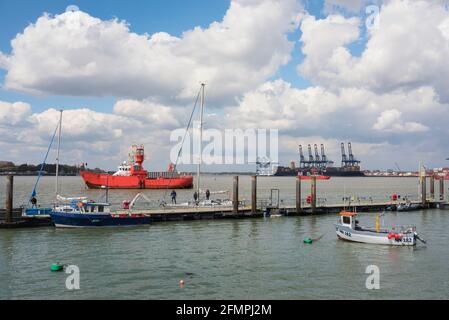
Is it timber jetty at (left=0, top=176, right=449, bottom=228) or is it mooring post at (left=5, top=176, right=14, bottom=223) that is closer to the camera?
mooring post at (left=5, top=176, right=14, bottom=223)

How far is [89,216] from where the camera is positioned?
39500 millimetres

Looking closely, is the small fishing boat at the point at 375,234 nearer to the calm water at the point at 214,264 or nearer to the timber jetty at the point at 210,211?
the calm water at the point at 214,264

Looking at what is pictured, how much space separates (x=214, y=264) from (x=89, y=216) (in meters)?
18.0

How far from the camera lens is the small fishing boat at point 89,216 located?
3872 centimetres

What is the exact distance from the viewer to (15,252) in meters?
28.9

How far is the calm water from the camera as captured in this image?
20.8 m

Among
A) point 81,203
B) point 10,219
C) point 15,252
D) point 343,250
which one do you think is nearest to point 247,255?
point 343,250

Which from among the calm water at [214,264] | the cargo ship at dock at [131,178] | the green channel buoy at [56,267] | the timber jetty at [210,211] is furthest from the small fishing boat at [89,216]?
the cargo ship at dock at [131,178]

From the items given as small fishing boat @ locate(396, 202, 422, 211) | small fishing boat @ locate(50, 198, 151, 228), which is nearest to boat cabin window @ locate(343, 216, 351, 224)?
small fishing boat @ locate(50, 198, 151, 228)

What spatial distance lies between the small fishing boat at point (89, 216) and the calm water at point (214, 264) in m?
1.15

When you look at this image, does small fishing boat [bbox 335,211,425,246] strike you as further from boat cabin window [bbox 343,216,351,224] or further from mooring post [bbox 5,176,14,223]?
mooring post [bbox 5,176,14,223]

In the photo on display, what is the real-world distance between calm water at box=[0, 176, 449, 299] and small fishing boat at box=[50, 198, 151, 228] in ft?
3.77

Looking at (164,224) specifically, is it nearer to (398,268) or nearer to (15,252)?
(15,252)
